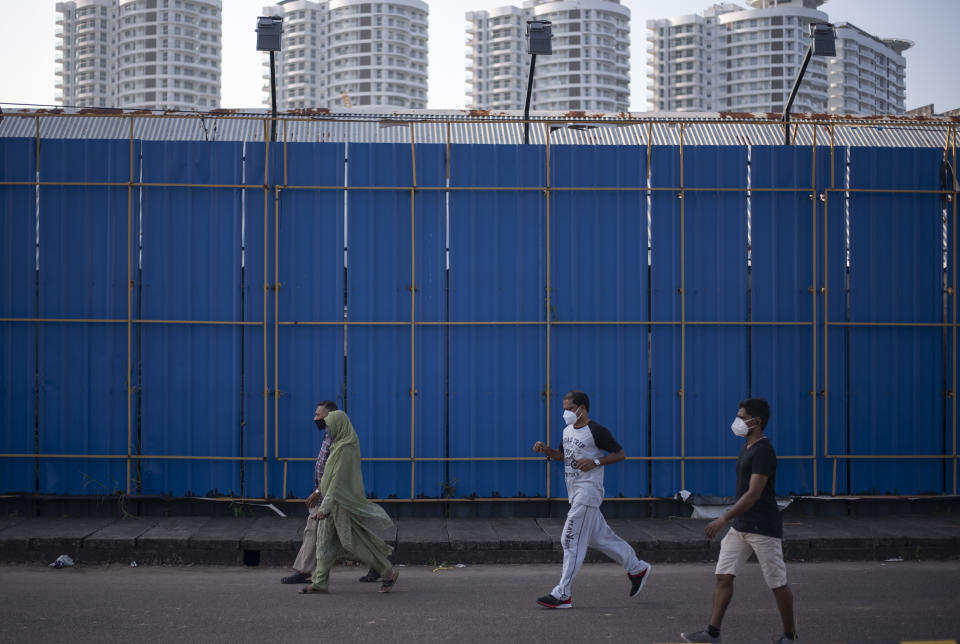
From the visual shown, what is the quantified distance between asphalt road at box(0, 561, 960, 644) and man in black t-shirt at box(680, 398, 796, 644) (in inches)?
16.4

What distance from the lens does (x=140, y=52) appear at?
125m

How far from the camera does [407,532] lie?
9.80 meters

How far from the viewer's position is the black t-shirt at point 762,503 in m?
6.00

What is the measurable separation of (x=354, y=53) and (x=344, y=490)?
435 ft

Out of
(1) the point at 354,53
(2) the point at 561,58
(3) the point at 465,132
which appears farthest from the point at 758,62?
(3) the point at 465,132

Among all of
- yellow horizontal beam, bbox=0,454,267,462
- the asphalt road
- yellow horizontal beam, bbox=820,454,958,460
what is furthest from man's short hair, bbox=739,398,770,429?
yellow horizontal beam, bbox=0,454,267,462

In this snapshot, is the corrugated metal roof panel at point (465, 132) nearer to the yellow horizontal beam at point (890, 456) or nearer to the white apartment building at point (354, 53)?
the yellow horizontal beam at point (890, 456)

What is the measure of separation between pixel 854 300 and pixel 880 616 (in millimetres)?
5022

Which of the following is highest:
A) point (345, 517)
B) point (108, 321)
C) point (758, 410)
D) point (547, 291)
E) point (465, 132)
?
point (465, 132)

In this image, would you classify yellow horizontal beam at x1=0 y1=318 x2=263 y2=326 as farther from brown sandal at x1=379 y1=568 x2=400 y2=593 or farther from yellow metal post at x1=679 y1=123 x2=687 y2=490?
yellow metal post at x1=679 y1=123 x2=687 y2=490

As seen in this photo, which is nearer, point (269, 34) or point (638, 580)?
point (638, 580)

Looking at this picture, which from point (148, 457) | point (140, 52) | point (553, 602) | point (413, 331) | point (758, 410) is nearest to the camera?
point (758, 410)

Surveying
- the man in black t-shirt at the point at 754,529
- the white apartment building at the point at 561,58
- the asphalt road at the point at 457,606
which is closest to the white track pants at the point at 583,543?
the asphalt road at the point at 457,606

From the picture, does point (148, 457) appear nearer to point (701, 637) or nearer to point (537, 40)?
point (537, 40)
